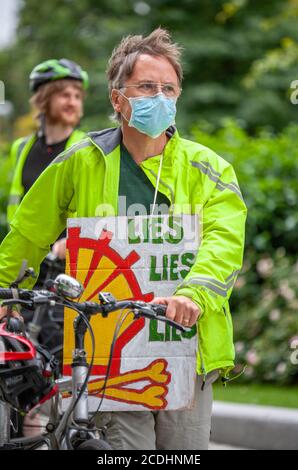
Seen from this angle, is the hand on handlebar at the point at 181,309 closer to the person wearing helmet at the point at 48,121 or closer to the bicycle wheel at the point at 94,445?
the bicycle wheel at the point at 94,445

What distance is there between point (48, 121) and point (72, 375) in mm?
3232

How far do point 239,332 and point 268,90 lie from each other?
16.8m

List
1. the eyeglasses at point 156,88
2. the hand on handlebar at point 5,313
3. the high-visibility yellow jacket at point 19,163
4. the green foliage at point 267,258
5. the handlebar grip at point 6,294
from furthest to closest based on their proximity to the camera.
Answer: the green foliage at point 267,258 < the high-visibility yellow jacket at point 19,163 < the eyeglasses at point 156,88 < the hand on handlebar at point 5,313 < the handlebar grip at point 6,294

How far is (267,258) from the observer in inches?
412

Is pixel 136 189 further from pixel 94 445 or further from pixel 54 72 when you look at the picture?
pixel 54 72

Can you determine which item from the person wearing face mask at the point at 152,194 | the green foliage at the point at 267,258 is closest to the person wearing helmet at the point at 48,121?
the person wearing face mask at the point at 152,194

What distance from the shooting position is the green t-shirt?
4398 millimetres

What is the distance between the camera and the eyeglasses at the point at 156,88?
4.48 meters

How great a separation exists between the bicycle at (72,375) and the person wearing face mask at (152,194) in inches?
13.5

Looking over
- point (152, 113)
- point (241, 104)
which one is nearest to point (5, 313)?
point (152, 113)

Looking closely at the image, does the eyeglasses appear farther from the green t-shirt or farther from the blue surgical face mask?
the green t-shirt

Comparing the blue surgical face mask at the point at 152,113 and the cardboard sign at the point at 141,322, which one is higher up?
the blue surgical face mask at the point at 152,113

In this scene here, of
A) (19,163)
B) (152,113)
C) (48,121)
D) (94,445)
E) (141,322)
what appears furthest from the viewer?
(48,121)
